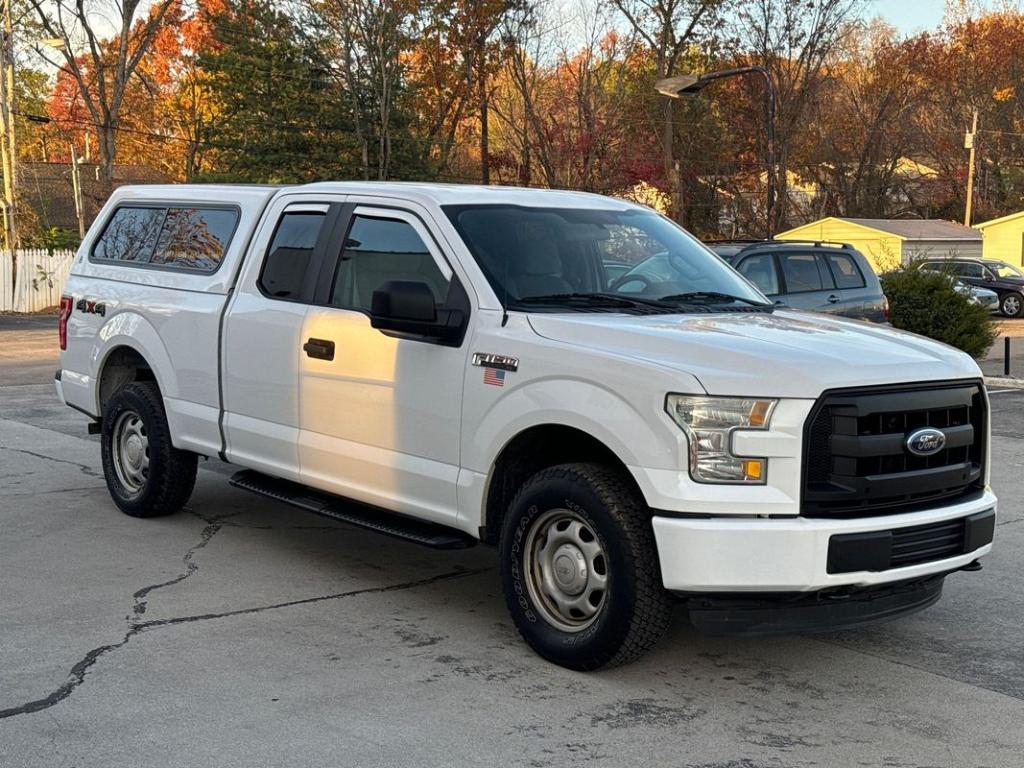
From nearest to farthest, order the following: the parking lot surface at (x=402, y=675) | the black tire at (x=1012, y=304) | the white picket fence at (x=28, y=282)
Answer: the parking lot surface at (x=402, y=675)
the white picket fence at (x=28, y=282)
the black tire at (x=1012, y=304)

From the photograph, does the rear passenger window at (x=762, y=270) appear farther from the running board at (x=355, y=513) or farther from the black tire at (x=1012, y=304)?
the black tire at (x=1012, y=304)

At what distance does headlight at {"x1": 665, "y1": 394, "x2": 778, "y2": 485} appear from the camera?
4734 millimetres

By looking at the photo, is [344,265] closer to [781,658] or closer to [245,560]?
[245,560]

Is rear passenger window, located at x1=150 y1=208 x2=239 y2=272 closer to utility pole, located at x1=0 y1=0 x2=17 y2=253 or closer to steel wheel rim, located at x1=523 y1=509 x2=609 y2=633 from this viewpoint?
steel wheel rim, located at x1=523 y1=509 x2=609 y2=633

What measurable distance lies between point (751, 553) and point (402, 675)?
4.90 feet

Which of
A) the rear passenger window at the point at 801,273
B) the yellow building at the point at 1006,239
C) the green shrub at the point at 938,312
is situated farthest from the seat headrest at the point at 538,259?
the yellow building at the point at 1006,239

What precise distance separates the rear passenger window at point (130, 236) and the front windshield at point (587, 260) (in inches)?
112

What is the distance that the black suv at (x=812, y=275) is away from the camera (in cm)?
1482

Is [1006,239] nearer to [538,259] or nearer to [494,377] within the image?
[538,259]

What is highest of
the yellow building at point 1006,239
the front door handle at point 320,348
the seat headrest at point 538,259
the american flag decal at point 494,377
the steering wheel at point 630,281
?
the yellow building at point 1006,239

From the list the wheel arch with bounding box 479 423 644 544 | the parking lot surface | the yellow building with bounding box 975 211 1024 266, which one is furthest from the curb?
the yellow building with bounding box 975 211 1024 266

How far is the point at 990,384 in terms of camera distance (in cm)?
1683

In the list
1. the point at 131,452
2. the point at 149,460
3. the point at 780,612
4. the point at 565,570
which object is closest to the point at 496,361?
the point at 565,570

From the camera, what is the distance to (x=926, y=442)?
16.4ft
